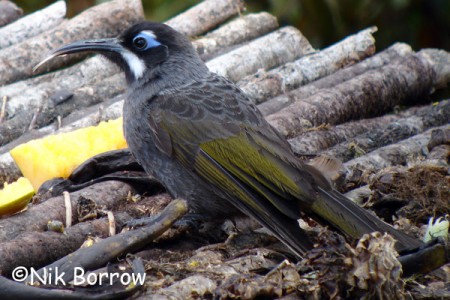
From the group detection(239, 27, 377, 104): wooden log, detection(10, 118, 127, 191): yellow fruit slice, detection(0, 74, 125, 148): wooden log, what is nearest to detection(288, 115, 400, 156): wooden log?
detection(239, 27, 377, 104): wooden log

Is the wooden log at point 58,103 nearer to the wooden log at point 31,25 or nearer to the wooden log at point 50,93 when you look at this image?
the wooden log at point 50,93

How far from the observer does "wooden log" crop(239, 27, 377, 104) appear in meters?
7.08

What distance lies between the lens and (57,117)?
657cm

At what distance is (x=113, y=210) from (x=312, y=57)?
2980 mm

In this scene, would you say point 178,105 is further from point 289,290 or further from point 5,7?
point 5,7

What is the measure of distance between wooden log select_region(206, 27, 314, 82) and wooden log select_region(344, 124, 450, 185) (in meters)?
1.64

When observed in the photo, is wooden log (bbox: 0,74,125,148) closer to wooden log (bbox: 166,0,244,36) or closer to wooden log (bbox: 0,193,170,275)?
wooden log (bbox: 166,0,244,36)

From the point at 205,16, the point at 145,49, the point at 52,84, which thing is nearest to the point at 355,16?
the point at 205,16

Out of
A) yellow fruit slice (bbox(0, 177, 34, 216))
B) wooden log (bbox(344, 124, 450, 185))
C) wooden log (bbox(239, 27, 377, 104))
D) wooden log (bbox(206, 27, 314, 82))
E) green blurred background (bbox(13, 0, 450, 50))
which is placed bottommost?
green blurred background (bbox(13, 0, 450, 50))

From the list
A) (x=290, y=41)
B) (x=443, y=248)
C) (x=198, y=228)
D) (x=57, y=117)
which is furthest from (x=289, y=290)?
(x=290, y=41)

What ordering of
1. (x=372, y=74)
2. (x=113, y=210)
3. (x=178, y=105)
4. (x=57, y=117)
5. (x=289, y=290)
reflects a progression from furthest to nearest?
(x=372, y=74) < (x=57, y=117) < (x=178, y=105) < (x=113, y=210) < (x=289, y=290)

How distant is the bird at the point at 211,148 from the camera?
4941 millimetres

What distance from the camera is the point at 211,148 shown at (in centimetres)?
551

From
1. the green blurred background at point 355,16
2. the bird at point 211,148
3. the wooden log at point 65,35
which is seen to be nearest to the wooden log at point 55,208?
the bird at point 211,148
